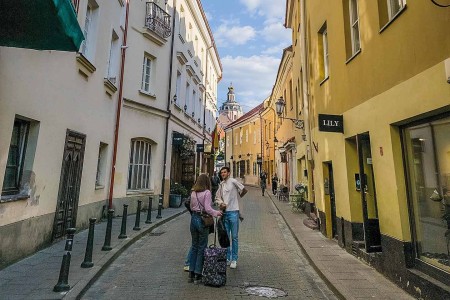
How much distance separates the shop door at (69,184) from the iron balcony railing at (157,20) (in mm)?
6853

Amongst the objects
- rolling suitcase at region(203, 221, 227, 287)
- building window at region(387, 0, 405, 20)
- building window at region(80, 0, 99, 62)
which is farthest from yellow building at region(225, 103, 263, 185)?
building window at region(387, 0, 405, 20)

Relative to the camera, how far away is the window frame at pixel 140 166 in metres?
12.3

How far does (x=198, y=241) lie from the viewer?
4945 millimetres

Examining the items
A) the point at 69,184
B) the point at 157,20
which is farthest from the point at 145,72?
the point at 69,184

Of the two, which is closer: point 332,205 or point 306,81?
point 332,205

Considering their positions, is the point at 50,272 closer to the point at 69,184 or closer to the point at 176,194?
the point at 69,184

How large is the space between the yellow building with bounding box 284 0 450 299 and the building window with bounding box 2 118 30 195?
243 inches

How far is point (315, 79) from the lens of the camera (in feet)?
30.9

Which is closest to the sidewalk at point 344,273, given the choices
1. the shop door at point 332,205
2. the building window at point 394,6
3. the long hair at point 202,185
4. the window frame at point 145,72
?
the shop door at point 332,205

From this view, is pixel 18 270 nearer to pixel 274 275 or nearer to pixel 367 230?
pixel 274 275

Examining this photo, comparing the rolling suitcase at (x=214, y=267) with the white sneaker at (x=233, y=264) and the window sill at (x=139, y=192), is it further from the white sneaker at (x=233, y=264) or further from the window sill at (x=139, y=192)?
the window sill at (x=139, y=192)

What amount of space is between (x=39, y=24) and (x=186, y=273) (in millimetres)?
4520

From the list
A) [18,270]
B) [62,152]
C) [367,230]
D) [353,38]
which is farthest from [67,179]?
[353,38]

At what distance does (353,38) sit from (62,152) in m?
7.28
